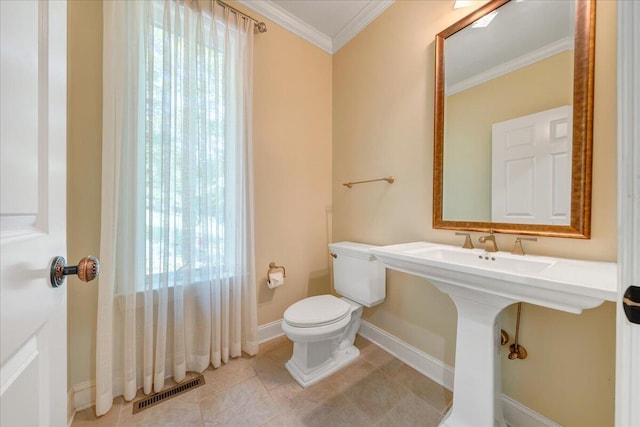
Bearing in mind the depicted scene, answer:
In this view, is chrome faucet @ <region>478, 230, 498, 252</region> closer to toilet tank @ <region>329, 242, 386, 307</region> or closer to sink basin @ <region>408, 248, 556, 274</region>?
sink basin @ <region>408, 248, 556, 274</region>

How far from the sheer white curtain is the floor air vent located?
43 millimetres

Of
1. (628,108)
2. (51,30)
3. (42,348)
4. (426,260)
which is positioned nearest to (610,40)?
(628,108)

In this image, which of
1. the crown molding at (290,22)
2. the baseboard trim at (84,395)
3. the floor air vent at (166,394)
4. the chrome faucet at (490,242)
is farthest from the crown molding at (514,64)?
the baseboard trim at (84,395)

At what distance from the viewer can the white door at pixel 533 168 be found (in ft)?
3.38

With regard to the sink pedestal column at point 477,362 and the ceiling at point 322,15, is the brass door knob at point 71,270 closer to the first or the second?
the sink pedestal column at point 477,362

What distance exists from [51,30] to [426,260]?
1315 mm

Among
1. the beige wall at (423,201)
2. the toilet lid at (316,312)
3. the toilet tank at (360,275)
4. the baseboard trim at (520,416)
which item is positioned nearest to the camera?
Result: the beige wall at (423,201)

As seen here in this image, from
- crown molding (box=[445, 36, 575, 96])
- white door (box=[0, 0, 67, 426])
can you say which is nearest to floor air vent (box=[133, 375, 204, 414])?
white door (box=[0, 0, 67, 426])

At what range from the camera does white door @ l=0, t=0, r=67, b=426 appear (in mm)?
351

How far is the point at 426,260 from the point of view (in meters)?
1.00

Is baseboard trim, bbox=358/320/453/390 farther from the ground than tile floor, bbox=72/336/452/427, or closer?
farther from the ground

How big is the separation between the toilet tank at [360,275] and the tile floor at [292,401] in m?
0.45

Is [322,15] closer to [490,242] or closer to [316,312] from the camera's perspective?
[490,242]

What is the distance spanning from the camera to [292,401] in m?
1.29
